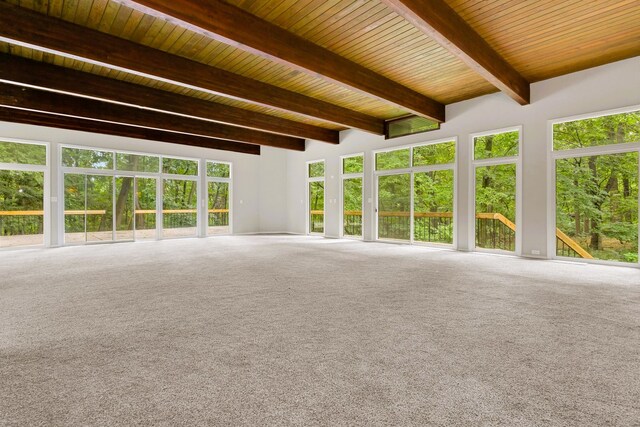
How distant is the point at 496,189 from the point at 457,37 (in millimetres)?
3790

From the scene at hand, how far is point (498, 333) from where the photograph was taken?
8.09 feet

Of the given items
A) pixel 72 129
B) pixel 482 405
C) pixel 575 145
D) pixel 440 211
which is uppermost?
pixel 72 129

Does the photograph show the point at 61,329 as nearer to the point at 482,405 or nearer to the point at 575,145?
the point at 482,405

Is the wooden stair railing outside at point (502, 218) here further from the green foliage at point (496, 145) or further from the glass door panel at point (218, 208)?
the glass door panel at point (218, 208)

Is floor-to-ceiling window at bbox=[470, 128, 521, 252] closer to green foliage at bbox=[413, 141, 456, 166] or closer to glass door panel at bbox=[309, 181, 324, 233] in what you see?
green foliage at bbox=[413, 141, 456, 166]

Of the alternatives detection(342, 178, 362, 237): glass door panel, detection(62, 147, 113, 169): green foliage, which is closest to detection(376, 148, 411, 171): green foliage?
detection(342, 178, 362, 237): glass door panel

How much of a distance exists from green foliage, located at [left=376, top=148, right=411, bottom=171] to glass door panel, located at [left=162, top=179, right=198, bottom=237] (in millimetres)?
5798

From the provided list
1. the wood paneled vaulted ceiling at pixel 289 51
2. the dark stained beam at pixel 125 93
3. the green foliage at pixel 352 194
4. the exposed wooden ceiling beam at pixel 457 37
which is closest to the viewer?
the exposed wooden ceiling beam at pixel 457 37

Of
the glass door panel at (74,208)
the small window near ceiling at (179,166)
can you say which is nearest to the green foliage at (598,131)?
the small window near ceiling at (179,166)

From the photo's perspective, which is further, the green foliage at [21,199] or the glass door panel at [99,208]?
the glass door panel at [99,208]

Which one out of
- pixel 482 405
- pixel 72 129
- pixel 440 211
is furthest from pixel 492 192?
pixel 72 129

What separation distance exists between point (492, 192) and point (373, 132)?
10.6 ft

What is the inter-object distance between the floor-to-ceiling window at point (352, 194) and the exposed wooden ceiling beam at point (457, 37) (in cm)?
462

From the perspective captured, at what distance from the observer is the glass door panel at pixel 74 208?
8.20 m
